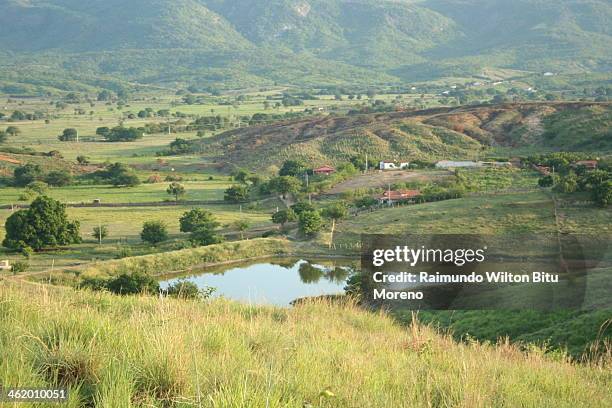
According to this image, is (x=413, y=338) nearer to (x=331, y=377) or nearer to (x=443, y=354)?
(x=443, y=354)

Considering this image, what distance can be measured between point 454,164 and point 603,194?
27702 mm

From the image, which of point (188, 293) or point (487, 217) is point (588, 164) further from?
point (188, 293)

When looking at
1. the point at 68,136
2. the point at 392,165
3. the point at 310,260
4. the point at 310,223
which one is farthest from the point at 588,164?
the point at 68,136

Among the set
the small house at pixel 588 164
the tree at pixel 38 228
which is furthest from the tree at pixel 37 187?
the small house at pixel 588 164

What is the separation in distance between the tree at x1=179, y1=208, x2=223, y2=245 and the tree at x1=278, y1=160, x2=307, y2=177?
21154mm

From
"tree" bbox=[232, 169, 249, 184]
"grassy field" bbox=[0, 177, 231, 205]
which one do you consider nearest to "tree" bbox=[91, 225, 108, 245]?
"grassy field" bbox=[0, 177, 231, 205]

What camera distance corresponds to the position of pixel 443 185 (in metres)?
52.4

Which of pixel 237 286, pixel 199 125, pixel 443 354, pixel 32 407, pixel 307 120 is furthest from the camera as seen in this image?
pixel 199 125

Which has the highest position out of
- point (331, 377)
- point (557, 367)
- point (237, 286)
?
point (331, 377)

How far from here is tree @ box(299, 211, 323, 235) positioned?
1660 inches

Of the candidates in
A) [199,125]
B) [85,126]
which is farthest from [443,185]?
[85,126]

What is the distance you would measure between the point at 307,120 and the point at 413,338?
85.1m

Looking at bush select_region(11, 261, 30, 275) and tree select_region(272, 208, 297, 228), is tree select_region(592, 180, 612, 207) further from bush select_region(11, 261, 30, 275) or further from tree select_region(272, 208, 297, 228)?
bush select_region(11, 261, 30, 275)

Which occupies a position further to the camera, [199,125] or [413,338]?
[199,125]
